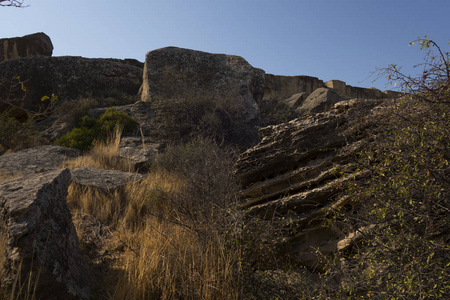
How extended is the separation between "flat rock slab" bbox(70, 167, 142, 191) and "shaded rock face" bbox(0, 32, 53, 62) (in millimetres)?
14643

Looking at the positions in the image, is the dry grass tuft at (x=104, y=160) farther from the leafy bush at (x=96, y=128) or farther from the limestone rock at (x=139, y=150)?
the leafy bush at (x=96, y=128)

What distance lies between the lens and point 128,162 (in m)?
7.55

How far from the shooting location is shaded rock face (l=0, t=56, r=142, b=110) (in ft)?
37.2

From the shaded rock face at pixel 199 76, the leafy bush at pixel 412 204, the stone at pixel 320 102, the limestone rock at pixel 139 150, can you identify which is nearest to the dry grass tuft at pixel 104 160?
the limestone rock at pixel 139 150

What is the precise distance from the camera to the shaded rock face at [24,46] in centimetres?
1762

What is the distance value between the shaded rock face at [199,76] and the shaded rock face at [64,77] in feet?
7.10

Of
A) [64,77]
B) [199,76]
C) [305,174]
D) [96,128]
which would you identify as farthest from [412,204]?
[64,77]

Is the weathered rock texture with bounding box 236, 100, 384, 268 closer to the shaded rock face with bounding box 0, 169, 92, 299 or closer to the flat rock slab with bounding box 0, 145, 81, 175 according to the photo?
the shaded rock face with bounding box 0, 169, 92, 299

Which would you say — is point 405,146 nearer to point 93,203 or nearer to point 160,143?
point 93,203

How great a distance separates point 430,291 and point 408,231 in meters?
0.71

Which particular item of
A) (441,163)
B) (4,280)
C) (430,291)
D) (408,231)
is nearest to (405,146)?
(441,163)

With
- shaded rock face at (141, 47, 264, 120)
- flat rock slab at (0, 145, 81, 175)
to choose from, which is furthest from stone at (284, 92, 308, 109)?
flat rock slab at (0, 145, 81, 175)

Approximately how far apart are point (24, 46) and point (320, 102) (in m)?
14.6

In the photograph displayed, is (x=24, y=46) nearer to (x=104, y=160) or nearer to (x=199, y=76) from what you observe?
(x=199, y=76)
